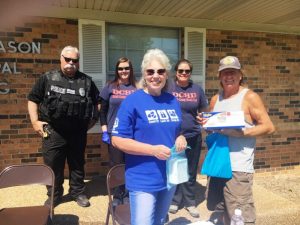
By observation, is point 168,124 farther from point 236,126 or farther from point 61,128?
point 61,128

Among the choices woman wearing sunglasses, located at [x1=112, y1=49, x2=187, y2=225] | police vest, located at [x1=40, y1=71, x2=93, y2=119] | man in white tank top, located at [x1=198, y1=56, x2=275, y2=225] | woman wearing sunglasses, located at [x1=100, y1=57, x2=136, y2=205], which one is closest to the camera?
woman wearing sunglasses, located at [x1=112, y1=49, x2=187, y2=225]

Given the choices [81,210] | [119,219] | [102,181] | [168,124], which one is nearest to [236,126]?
[168,124]

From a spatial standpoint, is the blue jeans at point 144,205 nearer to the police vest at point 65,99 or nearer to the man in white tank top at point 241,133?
the man in white tank top at point 241,133

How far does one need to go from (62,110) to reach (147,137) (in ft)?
5.53

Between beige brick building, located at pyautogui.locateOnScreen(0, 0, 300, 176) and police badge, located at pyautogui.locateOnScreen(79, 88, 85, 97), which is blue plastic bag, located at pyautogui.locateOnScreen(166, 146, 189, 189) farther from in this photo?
beige brick building, located at pyautogui.locateOnScreen(0, 0, 300, 176)

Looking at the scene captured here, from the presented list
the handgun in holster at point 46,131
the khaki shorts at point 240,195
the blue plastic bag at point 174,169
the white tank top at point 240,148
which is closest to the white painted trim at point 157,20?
the handgun in holster at point 46,131

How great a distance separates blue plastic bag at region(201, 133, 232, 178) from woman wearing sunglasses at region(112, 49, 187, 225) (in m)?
0.60

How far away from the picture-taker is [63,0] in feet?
13.9

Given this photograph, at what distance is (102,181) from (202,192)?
152cm

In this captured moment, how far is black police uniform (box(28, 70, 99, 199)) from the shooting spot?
3.62 m

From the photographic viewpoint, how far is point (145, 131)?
221 cm

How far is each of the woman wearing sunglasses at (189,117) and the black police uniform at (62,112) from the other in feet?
3.47

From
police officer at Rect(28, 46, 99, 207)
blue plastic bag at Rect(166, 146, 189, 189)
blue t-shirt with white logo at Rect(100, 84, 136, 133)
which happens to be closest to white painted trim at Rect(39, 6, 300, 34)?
police officer at Rect(28, 46, 99, 207)

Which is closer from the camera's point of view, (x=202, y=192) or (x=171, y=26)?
(x=202, y=192)
